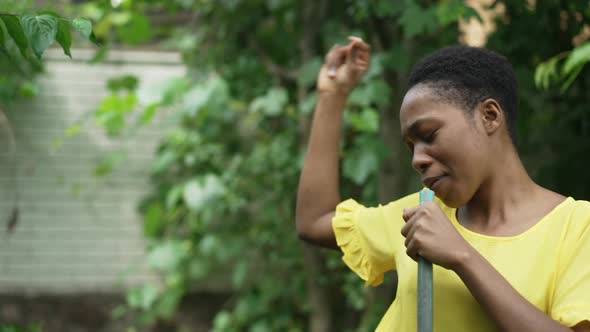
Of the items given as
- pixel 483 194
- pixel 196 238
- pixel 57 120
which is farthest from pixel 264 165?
pixel 483 194

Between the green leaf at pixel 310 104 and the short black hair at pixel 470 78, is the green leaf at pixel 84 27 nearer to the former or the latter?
the short black hair at pixel 470 78

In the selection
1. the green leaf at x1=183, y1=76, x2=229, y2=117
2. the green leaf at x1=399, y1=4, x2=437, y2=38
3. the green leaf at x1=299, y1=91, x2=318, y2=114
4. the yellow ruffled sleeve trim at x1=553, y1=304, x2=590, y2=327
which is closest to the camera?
Result: the yellow ruffled sleeve trim at x1=553, y1=304, x2=590, y2=327

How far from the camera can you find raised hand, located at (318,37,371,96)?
7.71 ft

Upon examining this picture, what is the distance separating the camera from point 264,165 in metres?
6.00

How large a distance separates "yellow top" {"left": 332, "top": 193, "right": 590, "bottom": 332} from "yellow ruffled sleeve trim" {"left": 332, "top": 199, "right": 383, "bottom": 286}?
11 centimetres

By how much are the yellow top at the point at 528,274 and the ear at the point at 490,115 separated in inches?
8.4

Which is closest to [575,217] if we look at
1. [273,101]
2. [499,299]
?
[499,299]

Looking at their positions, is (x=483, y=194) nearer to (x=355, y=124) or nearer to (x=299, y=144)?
(x=355, y=124)

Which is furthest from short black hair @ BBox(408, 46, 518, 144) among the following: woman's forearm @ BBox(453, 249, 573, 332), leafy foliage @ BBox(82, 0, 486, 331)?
leafy foliage @ BBox(82, 0, 486, 331)

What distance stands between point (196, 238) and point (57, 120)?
1.43 metres

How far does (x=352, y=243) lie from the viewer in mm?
2166

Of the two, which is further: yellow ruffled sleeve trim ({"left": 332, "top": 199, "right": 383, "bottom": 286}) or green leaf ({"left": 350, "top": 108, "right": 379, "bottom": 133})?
green leaf ({"left": 350, "top": 108, "right": 379, "bottom": 133})

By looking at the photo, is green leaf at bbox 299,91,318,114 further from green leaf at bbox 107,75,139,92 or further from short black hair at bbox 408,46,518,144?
short black hair at bbox 408,46,518,144

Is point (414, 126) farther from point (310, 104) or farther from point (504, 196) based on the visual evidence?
point (310, 104)
